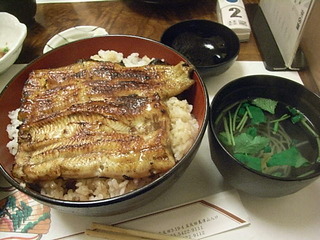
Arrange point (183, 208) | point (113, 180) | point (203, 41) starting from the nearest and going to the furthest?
point (113, 180)
point (183, 208)
point (203, 41)

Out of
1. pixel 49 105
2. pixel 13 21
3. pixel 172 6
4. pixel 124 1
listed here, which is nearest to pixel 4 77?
pixel 13 21

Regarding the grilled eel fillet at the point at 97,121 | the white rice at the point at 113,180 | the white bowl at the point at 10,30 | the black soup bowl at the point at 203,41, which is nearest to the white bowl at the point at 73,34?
the white bowl at the point at 10,30

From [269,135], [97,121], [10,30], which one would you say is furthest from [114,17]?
[269,135]

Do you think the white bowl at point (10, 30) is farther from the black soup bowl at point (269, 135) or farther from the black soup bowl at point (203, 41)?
the black soup bowl at point (269, 135)

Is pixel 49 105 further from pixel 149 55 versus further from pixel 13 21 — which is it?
pixel 13 21

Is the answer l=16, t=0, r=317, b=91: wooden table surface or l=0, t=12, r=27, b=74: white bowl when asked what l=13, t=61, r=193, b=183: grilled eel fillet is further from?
l=16, t=0, r=317, b=91: wooden table surface

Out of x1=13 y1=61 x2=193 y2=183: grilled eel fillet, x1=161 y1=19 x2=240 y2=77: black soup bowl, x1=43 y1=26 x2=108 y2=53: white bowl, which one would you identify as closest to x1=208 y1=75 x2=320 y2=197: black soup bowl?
x1=13 y1=61 x2=193 y2=183: grilled eel fillet

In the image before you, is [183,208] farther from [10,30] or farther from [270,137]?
[10,30]
